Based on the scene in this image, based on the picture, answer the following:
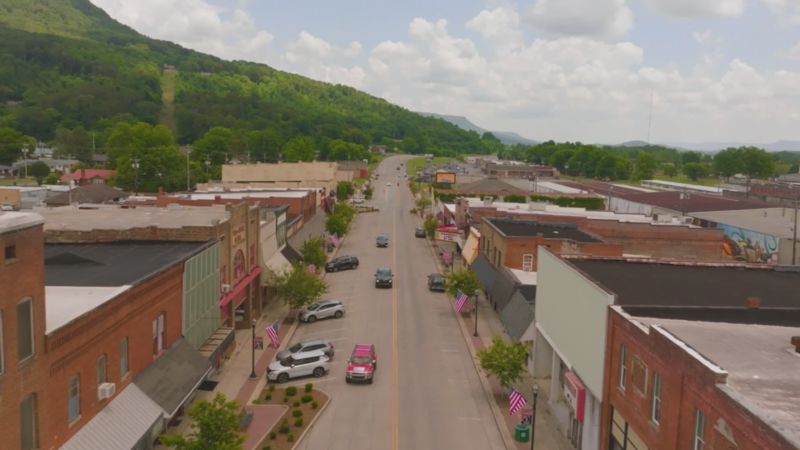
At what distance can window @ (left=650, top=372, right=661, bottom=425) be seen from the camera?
18.6m

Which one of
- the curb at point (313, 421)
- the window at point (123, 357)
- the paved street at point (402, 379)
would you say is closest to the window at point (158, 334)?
the window at point (123, 357)

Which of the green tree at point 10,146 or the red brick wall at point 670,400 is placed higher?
the green tree at point 10,146

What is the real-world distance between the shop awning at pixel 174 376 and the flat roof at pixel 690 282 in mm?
16375

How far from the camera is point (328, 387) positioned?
31359 millimetres

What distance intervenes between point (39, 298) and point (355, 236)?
67.4 metres

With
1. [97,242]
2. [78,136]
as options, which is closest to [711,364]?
[97,242]

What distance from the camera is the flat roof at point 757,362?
44.4 feet

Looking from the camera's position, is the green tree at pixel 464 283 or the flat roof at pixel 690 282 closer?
the flat roof at pixel 690 282

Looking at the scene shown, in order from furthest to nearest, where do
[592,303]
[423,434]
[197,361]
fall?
[197,361]
[423,434]
[592,303]

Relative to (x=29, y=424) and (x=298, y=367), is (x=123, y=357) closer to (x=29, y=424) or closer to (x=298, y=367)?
(x=29, y=424)

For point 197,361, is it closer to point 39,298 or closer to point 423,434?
point 423,434

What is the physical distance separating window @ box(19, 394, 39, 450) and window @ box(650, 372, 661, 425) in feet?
53.8

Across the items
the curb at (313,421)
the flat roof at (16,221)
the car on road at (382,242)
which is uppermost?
the flat roof at (16,221)

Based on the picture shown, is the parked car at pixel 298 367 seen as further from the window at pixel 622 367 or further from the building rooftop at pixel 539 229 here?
the building rooftop at pixel 539 229
